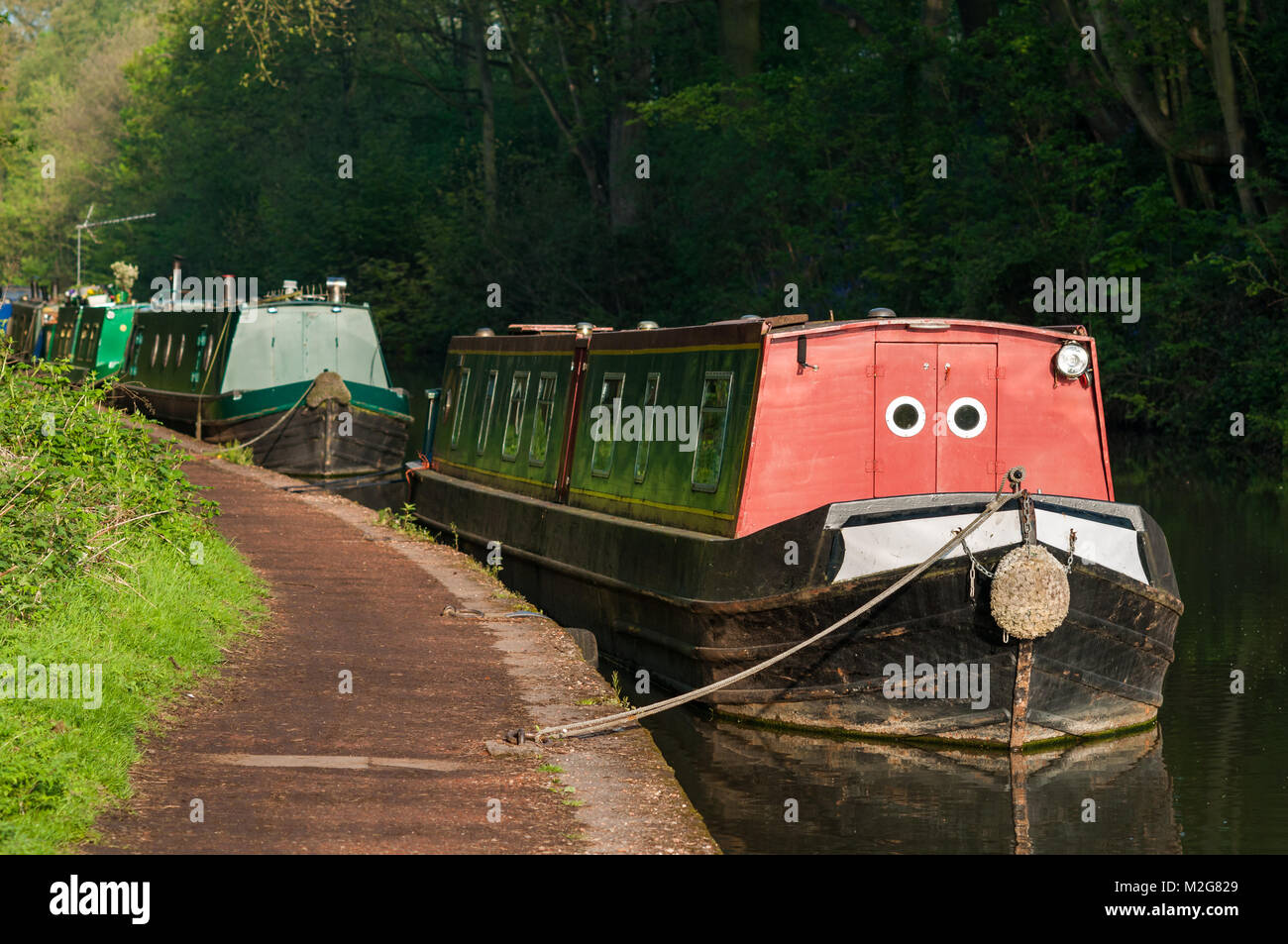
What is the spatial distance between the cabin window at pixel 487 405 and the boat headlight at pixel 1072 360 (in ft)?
25.9

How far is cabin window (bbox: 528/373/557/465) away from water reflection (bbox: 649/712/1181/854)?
5.23 meters

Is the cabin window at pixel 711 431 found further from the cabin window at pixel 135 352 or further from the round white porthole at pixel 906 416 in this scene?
the cabin window at pixel 135 352

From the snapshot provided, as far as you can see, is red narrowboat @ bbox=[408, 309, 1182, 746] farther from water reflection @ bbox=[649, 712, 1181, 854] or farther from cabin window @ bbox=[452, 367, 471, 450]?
cabin window @ bbox=[452, 367, 471, 450]

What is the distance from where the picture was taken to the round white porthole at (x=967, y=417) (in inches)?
438

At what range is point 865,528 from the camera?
32.7ft

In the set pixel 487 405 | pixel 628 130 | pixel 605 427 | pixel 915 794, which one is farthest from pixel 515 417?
pixel 628 130

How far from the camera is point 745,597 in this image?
34.8 ft

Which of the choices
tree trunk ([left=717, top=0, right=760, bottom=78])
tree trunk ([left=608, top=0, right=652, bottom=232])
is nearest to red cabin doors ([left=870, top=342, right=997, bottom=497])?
tree trunk ([left=717, top=0, right=760, bottom=78])

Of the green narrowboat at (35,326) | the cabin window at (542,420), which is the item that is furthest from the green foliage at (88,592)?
the green narrowboat at (35,326)

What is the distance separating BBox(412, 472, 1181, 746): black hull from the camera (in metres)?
9.77

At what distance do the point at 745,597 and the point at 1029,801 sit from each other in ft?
7.55

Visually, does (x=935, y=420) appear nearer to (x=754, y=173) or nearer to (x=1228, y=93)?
(x=1228, y=93)
